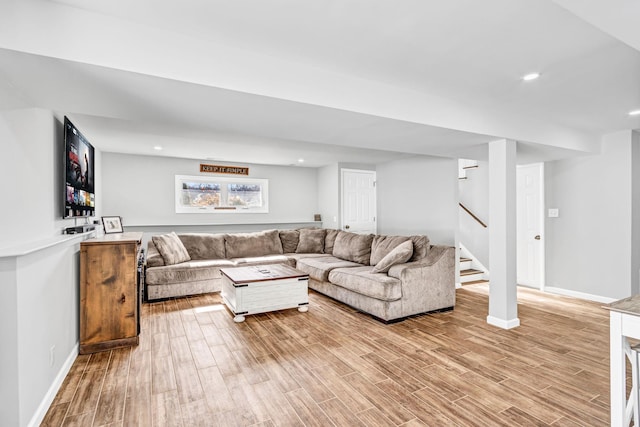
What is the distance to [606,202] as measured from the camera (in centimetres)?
450

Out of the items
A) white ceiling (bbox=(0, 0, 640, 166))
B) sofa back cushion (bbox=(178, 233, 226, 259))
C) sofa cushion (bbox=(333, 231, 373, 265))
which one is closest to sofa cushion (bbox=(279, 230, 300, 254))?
sofa cushion (bbox=(333, 231, 373, 265))

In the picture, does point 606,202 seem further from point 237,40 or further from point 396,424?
point 237,40

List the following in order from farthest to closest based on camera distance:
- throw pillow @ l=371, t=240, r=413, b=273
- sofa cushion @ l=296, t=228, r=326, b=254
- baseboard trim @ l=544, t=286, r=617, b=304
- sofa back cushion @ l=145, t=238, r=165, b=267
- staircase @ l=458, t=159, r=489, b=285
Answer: sofa cushion @ l=296, t=228, r=326, b=254 < staircase @ l=458, t=159, r=489, b=285 < sofa back cushion @ l=145, t=238, r=165, b=267 < baseboard trim @ l=544, t=286, r=617, b=304 < throw pillow @ l=371, t=240, r=413, b=273

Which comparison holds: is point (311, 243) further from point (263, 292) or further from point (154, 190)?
point (154, 190)

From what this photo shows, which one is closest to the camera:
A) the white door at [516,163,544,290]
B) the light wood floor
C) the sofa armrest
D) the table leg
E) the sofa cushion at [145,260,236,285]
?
the table leg

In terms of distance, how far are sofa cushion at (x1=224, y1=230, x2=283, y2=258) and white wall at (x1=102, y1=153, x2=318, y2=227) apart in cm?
56

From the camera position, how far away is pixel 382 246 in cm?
488

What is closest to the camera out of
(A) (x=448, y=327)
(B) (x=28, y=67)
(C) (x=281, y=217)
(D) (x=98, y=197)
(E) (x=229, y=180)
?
(B) (x=28, y=67)

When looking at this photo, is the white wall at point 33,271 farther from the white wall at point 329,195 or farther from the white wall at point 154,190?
the white wall at point 329,195

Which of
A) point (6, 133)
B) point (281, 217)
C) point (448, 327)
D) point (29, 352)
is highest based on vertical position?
point (6, 133)

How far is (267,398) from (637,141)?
5.61 metres

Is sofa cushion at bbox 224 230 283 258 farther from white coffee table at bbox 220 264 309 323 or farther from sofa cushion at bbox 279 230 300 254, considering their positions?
white coffee table at bbox 220 264 309 323

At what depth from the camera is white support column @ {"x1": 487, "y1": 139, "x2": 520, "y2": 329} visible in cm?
359

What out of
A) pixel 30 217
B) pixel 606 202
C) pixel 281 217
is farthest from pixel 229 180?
pixel 606 202
